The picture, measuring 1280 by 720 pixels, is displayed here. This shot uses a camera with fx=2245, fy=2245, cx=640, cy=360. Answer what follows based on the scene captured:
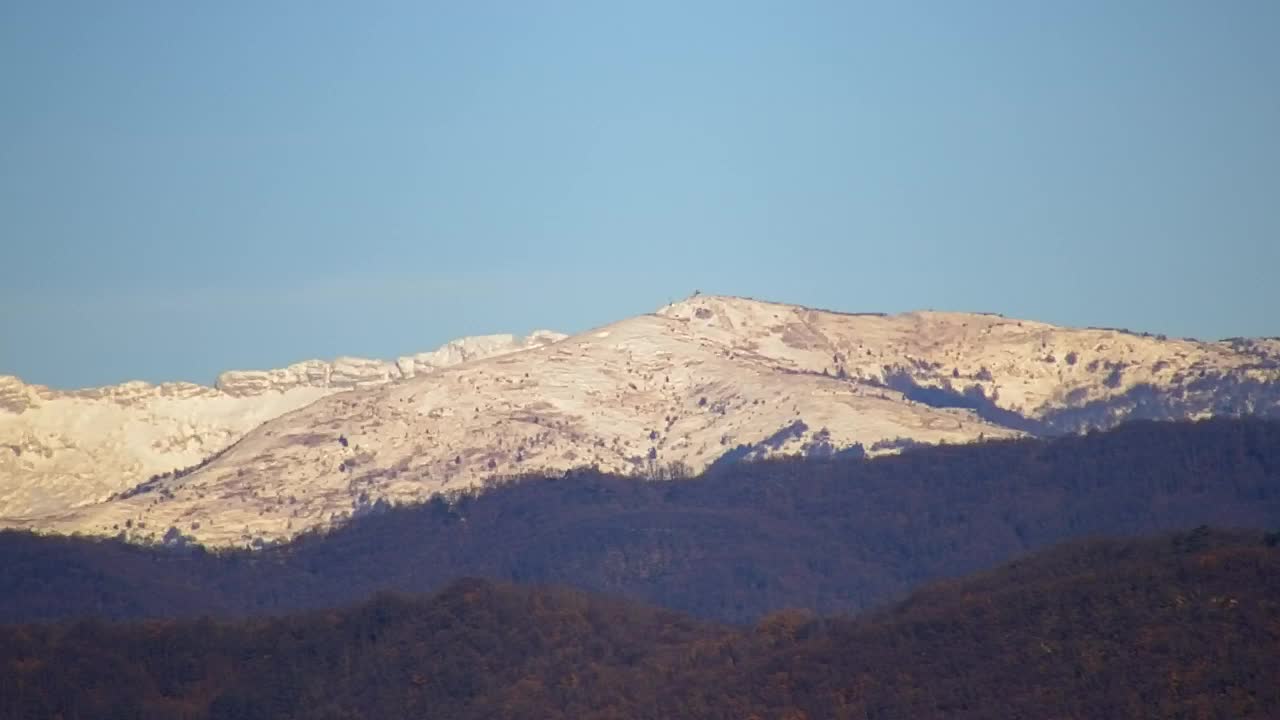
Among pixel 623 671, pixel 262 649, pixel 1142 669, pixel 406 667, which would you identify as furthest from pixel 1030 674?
pixel 262 649

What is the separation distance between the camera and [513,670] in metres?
153

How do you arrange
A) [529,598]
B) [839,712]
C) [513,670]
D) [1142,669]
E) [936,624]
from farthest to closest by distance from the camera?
1. [529,598]
2. [513,670]
3. [936,624]
4. [839,712]
5. [1142,669]

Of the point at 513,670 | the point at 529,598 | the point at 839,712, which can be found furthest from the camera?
the point at 529,598

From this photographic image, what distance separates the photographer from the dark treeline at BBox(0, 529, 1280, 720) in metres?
125

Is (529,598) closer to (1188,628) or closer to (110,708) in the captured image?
(110,708)

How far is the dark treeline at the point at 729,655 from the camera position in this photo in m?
125

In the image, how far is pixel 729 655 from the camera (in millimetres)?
149250

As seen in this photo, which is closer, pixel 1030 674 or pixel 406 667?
pixel 1030 674

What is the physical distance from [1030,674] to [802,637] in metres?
23.8

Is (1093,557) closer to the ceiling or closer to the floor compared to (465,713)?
closer to the ceiling

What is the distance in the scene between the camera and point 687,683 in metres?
146

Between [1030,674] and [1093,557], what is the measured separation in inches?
904

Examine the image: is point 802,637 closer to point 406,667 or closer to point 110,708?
point 406,667

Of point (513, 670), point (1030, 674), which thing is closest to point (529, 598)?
point (513, 670)
